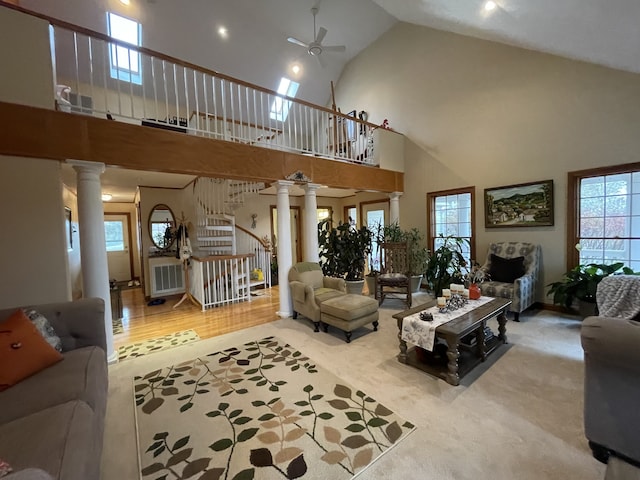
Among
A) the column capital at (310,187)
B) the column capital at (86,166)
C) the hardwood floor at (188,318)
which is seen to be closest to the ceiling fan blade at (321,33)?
the column capital at (310,187)

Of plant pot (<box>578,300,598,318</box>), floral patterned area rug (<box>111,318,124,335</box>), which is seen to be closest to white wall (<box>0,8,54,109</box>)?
floral patterned area rug (<box>111,318,124,335</box>)

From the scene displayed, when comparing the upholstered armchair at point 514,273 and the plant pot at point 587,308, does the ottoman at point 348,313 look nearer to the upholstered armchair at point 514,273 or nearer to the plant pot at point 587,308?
the upholstered armchair at point 514,273

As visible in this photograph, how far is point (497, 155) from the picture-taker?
4684 millimetres

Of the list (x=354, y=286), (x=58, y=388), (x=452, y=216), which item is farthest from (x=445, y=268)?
(x=58, y=388)

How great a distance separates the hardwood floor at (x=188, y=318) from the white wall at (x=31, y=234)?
1.28m

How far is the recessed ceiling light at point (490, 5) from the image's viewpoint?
3.32 metres

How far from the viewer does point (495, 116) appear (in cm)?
465

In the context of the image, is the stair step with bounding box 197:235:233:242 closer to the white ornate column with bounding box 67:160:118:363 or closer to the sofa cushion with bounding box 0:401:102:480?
the white ornate column with bounding box 67:160:118:363

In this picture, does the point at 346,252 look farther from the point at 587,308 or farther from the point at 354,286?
the point at 587,308

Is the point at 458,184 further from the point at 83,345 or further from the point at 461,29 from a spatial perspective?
the point at 83,345

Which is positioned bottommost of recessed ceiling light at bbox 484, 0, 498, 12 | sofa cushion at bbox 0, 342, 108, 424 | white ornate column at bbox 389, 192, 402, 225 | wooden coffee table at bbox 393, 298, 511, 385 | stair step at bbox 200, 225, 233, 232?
wooden coffee table at bbox 393, 298, 511, 385

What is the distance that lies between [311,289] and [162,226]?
4.39 meters

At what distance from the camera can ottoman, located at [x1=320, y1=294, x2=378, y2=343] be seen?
3279mm

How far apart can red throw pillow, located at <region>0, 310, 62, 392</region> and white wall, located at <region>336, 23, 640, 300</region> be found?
18.9 feet
